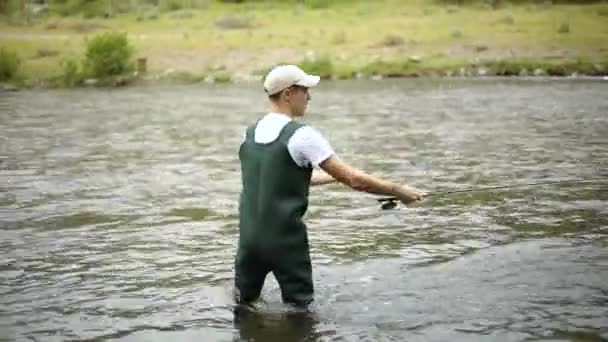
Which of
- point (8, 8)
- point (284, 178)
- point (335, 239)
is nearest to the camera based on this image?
point (284, 178)

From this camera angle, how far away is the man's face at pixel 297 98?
6801 millimetres

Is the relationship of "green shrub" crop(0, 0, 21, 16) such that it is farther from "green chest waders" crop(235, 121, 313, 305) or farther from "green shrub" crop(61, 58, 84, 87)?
"green chest waders" crop(235, 121, 313, 305)

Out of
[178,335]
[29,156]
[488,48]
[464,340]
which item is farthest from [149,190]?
[488,48]

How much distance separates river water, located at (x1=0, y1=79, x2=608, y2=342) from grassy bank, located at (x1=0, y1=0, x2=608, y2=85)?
1814 cm

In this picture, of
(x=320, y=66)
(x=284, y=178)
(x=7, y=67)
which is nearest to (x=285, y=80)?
(x=284, y=178)

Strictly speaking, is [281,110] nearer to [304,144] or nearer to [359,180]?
[304,144]

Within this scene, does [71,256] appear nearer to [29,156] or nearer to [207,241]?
[207,241]

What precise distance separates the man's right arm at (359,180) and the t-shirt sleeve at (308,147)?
65 mm

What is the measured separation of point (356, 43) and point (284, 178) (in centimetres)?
4132

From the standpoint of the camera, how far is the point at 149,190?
14.4 meters

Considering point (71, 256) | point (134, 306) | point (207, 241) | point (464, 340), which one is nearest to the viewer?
point (464, 340)

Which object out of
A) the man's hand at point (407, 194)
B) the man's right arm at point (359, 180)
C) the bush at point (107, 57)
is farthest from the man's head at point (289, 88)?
the bush at point (107, 57)

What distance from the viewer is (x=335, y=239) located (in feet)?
34.8

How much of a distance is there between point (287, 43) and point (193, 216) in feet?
118
